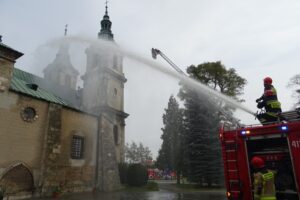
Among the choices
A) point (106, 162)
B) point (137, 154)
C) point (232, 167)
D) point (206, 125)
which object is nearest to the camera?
point (232, 167)

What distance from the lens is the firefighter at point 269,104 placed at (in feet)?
28.0

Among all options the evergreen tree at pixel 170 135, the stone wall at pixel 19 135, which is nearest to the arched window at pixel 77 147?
the stone wall at pixel 19 135

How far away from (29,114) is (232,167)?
16127 millimetres

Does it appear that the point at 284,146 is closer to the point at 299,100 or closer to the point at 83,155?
the point at 83,155

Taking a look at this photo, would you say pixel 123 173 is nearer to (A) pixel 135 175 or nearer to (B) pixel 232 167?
(A) pixel 135 175

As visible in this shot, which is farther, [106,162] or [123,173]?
[123,173]

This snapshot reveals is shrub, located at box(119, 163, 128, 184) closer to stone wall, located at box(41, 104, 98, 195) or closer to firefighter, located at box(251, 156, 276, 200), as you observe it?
stone wall, located at box(41, 104, 98, 195)

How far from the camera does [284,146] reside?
24.5ft

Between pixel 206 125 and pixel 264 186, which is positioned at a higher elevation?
pixel 206 125

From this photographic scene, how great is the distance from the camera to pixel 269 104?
28.5 ft

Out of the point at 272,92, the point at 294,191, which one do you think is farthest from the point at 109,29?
the point at 294,191

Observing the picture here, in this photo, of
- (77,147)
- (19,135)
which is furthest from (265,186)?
(77,147)

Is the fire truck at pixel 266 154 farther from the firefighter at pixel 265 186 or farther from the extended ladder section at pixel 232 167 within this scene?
the firefighter at pixel 265 186

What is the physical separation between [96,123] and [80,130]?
8.72 ft
